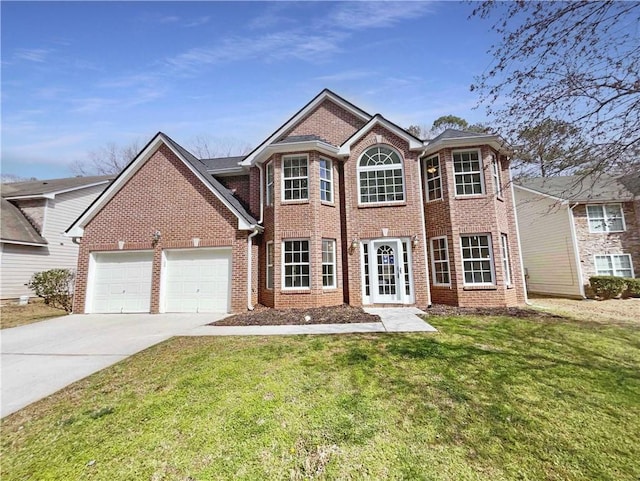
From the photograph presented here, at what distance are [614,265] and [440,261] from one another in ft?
36.8

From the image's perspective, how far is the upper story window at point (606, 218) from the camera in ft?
49.1

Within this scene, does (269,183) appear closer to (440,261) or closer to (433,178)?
(433,178)

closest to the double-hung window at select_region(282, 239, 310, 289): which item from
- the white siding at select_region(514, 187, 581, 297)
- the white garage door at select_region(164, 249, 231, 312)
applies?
the white garage door at select_region(164, 249, 231, 312)

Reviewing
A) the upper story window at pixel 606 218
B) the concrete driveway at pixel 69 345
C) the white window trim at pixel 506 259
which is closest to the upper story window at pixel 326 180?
the concrete driveway at pixel 69 345

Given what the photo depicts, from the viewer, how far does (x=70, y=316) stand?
10.7 metres

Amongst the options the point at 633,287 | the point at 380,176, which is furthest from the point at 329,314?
the point at 633,287

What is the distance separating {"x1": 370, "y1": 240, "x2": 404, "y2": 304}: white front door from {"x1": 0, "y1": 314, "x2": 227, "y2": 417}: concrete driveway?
6057 mm

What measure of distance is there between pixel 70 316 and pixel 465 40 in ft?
51.0

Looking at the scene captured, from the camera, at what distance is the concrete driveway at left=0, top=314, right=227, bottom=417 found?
4.74 m

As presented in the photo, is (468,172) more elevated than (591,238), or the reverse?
(468,172)

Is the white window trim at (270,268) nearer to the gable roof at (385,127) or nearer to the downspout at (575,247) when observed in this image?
the gable roof at (385,127)

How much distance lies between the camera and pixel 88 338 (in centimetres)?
743

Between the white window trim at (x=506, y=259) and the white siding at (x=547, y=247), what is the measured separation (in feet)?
15.2

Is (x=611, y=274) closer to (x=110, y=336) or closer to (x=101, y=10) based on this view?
(x=110, y=336)
